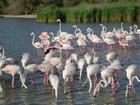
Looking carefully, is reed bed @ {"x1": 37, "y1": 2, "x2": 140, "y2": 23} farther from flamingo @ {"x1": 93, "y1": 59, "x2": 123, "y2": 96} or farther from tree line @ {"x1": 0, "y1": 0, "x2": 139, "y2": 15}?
flamingo @ {"x1": 93, "y1": 59, "x2": 123, "y2": 96}

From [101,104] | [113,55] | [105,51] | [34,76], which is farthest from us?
[105,51]

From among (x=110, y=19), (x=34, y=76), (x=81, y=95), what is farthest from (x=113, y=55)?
(x=110, y=19)

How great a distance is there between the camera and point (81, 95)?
1276cm

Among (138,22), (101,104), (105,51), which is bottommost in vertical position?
(101,104)

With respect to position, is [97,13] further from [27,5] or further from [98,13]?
[27,5]

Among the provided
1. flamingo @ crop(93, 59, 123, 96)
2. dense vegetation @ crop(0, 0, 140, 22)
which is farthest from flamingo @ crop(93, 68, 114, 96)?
dense vegetation @ crop(0, 0, 140, 22)

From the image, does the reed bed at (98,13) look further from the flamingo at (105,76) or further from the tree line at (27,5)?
the flamingo at (105,76)

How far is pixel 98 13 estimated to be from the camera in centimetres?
4169

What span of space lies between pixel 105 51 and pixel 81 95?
9.04m

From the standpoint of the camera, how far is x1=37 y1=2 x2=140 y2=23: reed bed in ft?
130

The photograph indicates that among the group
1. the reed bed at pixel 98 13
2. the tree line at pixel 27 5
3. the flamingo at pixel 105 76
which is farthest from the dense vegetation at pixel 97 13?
the flamingo at pixel 105 76

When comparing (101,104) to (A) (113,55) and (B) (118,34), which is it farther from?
(B) (118,34)

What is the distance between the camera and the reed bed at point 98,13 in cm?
3975

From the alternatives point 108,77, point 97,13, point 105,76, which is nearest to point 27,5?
point 97,13
